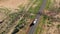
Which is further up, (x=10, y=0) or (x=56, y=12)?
(x=10, y=0)

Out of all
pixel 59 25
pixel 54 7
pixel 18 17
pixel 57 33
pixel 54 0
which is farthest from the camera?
pixel 54 0

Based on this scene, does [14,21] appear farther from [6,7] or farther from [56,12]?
[56,12]

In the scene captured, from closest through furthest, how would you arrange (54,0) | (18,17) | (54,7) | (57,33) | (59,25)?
(57,33) → (59,25) → (18,17) → (54,7) → (54,0)

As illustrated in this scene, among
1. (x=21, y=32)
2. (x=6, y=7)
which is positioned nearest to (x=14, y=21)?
(x=21, y=32)

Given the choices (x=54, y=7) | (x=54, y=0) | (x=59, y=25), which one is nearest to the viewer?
(x=59, y=25)

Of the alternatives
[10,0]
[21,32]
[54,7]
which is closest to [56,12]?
[54,7]

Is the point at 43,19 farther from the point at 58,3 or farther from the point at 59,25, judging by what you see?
the point at 58,3

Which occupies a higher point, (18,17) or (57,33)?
(18,17)

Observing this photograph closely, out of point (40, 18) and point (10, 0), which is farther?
point (10, 0)

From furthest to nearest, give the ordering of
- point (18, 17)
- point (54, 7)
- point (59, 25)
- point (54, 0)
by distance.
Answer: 1. point (54, 0)
2. point (54, 7)
3. point (18, 17)
4. point (59, 25)
